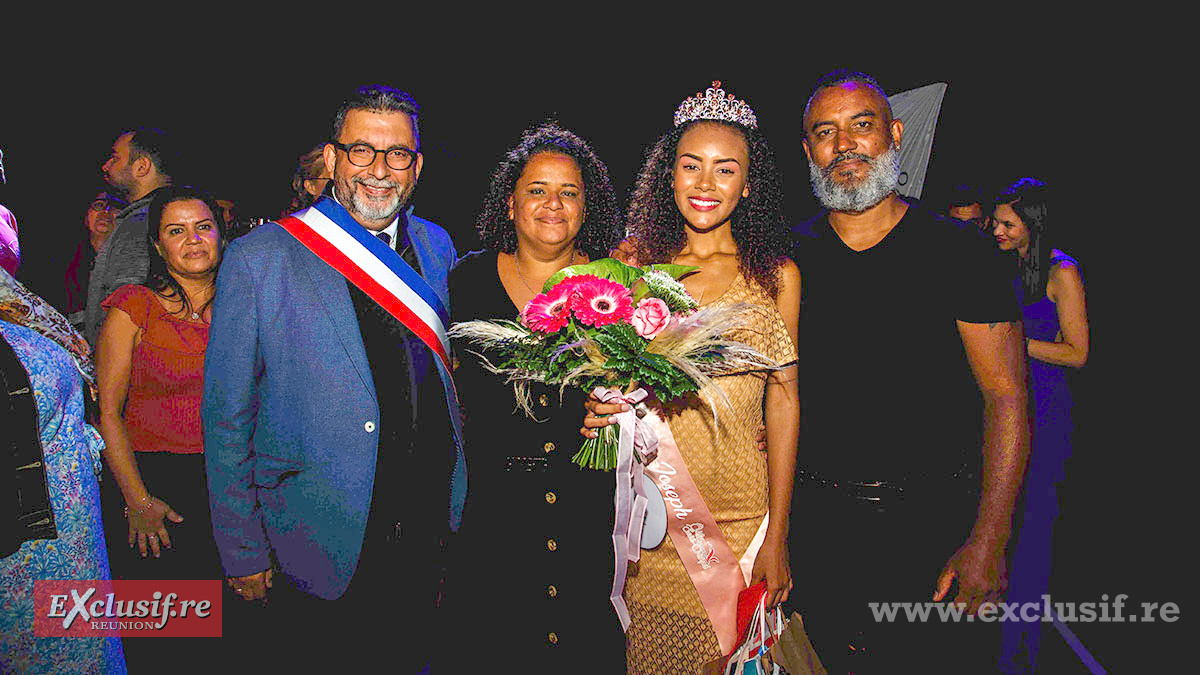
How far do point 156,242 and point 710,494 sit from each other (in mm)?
2119

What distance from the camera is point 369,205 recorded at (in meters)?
1.98

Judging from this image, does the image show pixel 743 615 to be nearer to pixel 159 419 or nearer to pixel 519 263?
pixel 519 263

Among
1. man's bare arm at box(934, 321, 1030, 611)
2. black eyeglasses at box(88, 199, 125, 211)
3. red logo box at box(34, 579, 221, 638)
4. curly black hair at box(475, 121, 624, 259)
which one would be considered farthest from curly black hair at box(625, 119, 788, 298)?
black eyeglasses at box(88, 199, 125, 211)

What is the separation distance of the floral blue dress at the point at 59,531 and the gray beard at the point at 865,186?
2.23 meters

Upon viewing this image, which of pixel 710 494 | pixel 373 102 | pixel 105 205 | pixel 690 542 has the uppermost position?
pixel 105 205

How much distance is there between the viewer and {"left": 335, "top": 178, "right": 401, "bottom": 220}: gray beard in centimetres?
198

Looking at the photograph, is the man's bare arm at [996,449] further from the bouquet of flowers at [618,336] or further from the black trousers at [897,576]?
the bouquet of flowers at [618,336]

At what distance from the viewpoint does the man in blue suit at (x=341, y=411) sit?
1.77 m

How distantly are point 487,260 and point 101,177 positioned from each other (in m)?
3.04

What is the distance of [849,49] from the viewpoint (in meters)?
3.37

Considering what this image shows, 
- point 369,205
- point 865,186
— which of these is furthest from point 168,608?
point 865,186

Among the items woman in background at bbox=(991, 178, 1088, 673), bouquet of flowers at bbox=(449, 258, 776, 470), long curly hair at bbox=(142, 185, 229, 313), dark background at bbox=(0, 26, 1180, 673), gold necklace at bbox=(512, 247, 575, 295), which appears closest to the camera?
bouquet of flowers at bbox=(449, 258, 776, 470)

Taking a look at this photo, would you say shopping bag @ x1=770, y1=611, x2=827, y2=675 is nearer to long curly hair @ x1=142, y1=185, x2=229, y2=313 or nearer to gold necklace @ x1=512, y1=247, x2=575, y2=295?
gold necklace @ x1=512, y1=247, x2=575, y2=295

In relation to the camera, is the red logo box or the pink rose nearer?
the pink rose
